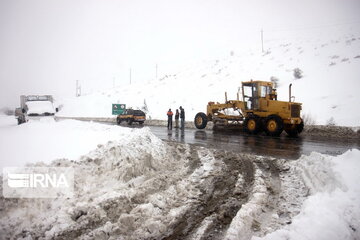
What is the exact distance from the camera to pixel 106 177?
5.52 m

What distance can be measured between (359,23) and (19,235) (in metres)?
61.6

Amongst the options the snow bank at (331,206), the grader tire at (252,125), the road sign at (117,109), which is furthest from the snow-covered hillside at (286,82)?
the snow bank at (331,206)

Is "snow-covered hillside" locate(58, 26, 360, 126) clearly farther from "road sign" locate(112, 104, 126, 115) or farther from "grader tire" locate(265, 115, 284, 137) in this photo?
"grader tire" locate(265, 115, 284, 137)

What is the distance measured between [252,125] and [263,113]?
0.97m

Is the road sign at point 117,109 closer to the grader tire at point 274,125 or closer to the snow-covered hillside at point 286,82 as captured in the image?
the snow-covered hillside at point 286,82

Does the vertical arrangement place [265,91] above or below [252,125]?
above

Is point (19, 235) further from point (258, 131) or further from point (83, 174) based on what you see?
point (258, 131)

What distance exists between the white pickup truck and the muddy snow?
1230 centimetres

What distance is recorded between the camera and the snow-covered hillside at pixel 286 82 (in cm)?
2067

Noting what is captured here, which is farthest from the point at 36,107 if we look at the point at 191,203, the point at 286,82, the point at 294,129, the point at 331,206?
the point at 286,82

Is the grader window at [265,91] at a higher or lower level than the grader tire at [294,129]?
higher

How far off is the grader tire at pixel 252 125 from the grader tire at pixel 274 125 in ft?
1.95

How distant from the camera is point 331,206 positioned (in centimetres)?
380

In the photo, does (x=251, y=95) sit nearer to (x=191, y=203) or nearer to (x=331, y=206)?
(x=191, y=203)
